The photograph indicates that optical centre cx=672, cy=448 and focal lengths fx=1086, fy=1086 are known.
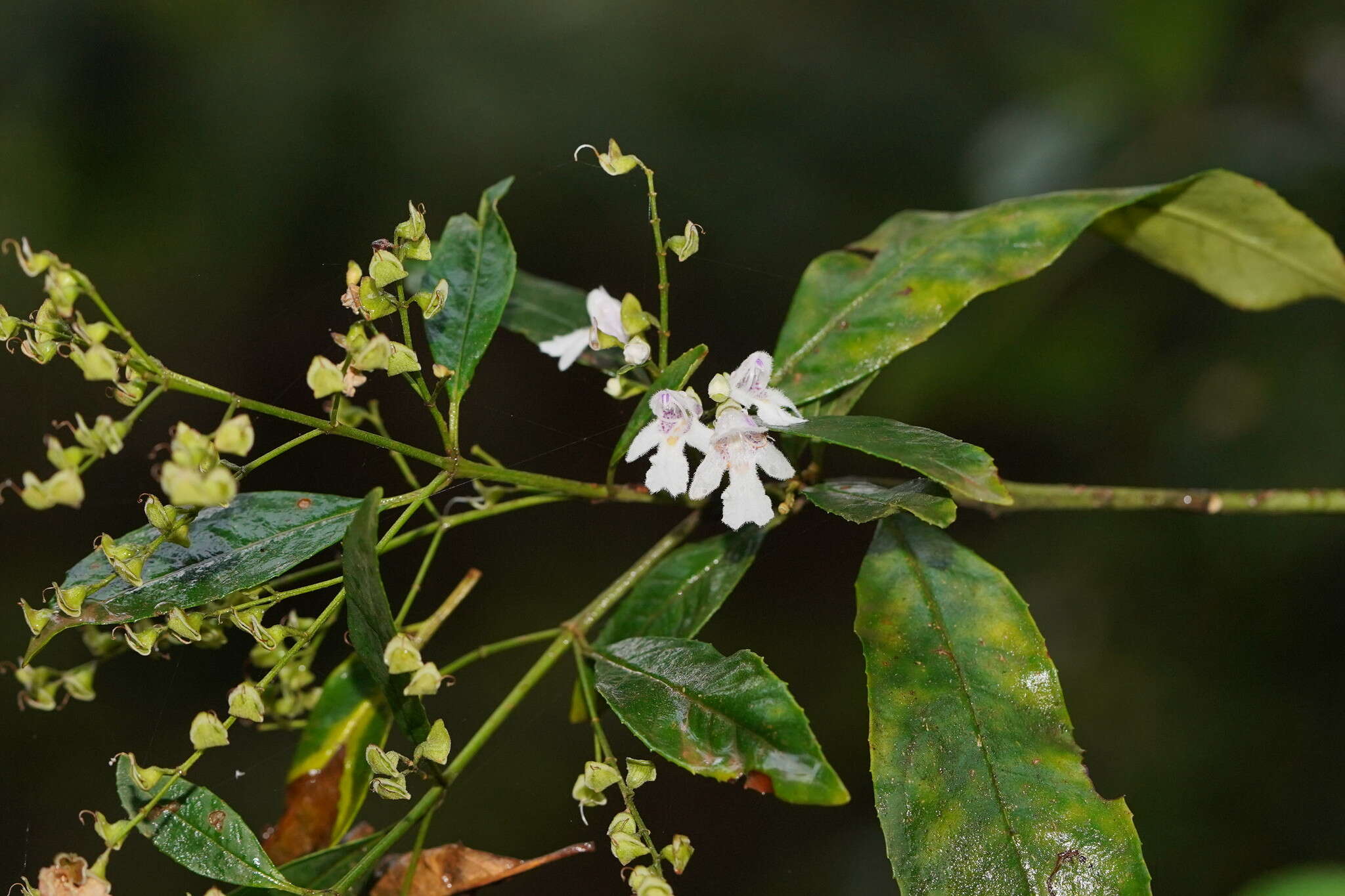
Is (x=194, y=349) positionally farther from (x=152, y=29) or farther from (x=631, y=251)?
(x=631, y=251)

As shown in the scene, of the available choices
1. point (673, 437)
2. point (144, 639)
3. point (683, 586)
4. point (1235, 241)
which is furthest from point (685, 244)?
point (1235, 241)

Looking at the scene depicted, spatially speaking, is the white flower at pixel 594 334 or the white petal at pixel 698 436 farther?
the white flower at pixel 594 334

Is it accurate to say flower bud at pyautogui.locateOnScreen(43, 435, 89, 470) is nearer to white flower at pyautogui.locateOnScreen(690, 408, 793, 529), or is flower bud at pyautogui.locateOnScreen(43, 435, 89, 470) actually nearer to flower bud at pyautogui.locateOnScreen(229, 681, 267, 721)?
flower bud at pyautogui.locateOnScreen(229, 681, 267, 721)

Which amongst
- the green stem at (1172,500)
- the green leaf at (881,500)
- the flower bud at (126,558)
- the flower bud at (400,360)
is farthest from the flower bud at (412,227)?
the green stem at (1172,500)

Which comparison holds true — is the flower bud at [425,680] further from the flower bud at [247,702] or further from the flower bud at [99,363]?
the flower bud at [99,363]

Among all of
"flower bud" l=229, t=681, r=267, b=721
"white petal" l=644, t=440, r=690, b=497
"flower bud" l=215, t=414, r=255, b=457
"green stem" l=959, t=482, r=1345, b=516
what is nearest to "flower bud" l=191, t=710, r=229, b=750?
"flower bud" l=229, t=681, r=267, b=721

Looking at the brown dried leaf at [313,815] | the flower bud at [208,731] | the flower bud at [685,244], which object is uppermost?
the flower bud at [685,244]

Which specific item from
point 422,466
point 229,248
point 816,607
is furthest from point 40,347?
point 816,607
